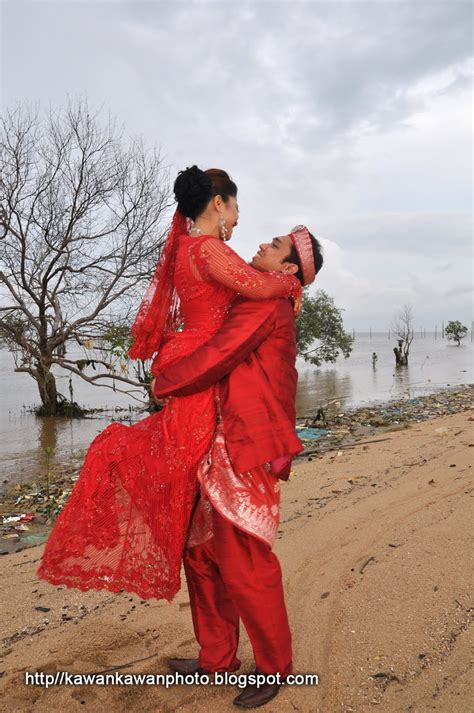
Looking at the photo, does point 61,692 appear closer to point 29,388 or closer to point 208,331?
point 208,331

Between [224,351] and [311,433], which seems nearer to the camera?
[224,351]

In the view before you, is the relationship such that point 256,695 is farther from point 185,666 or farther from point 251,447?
point 251,447

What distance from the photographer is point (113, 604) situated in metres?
3.32

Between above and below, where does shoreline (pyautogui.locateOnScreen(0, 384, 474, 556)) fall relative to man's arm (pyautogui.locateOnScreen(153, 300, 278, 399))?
below

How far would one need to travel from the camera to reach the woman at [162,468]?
7.39ft

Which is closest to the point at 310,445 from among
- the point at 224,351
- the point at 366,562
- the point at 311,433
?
the point at 311,433

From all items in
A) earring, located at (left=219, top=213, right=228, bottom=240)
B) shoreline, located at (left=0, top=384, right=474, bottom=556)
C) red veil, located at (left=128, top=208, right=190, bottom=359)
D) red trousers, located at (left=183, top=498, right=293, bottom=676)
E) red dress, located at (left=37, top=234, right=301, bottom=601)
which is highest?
earring, located at (left=219, top=213, right=228, bottom=240)

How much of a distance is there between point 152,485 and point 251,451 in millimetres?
452

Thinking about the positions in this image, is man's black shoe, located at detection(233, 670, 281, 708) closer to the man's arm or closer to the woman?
the woman

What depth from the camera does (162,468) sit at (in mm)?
2266

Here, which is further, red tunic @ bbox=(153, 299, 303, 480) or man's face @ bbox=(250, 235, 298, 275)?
man's face @ bbox=(250, 235, 298, 275)

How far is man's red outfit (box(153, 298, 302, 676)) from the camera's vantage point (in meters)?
2.15

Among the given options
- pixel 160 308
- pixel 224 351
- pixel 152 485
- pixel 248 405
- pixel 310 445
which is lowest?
pixel 310 445

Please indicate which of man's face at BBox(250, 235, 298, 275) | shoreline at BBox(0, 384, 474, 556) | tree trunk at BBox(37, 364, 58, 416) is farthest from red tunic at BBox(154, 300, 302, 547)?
tree trunk at BBox(37, 364, 58, 416)
